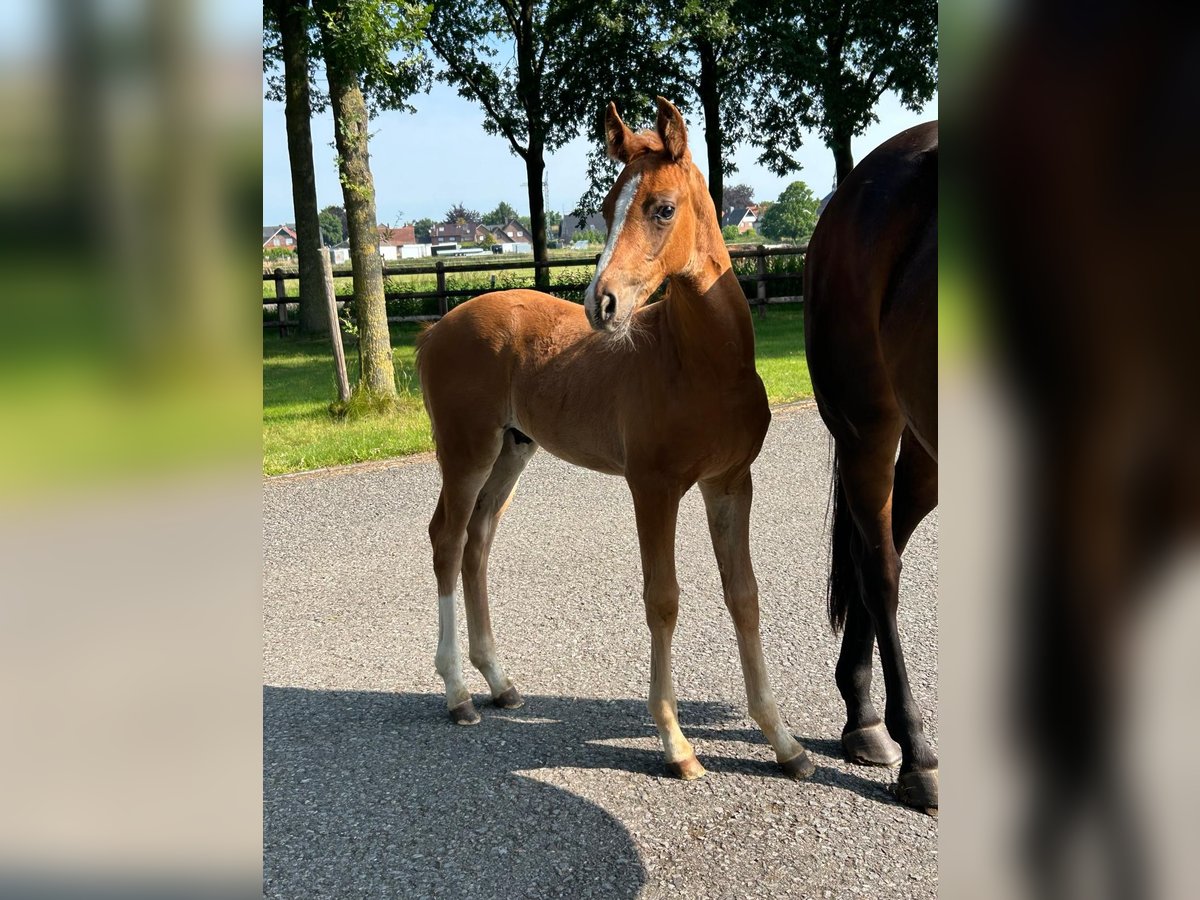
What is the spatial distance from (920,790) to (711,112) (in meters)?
18.4

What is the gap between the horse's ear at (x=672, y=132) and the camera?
8.17ft

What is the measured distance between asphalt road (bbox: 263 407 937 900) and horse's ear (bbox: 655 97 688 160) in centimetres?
188

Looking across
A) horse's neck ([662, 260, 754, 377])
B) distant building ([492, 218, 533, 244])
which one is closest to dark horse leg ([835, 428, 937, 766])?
horse's neck ([662, 260, 754, 377])

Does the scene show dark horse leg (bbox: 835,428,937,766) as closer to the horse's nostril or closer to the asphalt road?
the asphalt road

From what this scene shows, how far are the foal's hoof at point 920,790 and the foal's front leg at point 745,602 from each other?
0.31 meters

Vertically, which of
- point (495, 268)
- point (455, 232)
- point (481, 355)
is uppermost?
point (455, 232)

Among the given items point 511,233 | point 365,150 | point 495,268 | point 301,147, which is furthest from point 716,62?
point 511,233

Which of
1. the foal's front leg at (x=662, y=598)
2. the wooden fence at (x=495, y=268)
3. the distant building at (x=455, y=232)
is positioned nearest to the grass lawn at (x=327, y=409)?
the wooden fence at (x=495, y=268)

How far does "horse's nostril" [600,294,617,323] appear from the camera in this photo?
2.38 m

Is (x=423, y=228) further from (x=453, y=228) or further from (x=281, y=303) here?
(x=281, y=303)

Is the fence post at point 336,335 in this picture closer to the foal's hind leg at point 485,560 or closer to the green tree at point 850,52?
the foal's hind leg at point 485,560

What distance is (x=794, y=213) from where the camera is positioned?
85.1 ft
